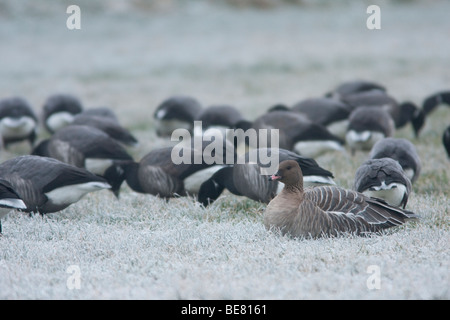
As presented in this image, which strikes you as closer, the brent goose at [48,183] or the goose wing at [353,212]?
the goose wing at [353,212]

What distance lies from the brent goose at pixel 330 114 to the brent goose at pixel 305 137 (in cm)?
104

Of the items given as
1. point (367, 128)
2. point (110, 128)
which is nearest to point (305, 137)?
point (367, 128)

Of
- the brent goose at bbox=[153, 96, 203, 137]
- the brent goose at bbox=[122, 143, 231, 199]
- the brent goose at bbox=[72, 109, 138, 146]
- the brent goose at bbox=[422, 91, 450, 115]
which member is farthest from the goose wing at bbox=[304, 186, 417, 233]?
the brent goose at bbox=[422, 91, 450, 115]

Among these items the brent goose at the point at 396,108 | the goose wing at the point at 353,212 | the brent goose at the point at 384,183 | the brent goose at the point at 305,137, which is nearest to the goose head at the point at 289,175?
the goose wing at the point at 353,212

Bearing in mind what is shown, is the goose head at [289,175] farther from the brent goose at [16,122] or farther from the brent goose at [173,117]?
the brent goose at [16,122]

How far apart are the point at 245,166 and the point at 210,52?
57.3ft

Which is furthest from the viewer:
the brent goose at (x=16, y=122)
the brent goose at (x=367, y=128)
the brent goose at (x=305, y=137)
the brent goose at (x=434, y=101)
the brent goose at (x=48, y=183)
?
the brent goose at (x=434, y=101)

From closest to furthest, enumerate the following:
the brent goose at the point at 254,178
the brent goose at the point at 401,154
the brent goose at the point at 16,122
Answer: the brent goose at the point at 254,178 → the brent goose at the point at 401,154 → the brent goose at the point at 16,122

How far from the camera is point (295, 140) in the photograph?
358 inches

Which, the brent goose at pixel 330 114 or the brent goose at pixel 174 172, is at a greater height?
the brent goose at pixel 330 114

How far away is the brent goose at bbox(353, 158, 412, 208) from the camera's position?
19.2 ft

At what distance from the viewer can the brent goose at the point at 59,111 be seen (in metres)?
11.9

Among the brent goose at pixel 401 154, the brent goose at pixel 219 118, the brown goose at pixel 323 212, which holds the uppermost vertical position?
the brent goose at pixel 219 118

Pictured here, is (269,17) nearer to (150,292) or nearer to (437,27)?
(437,27)
